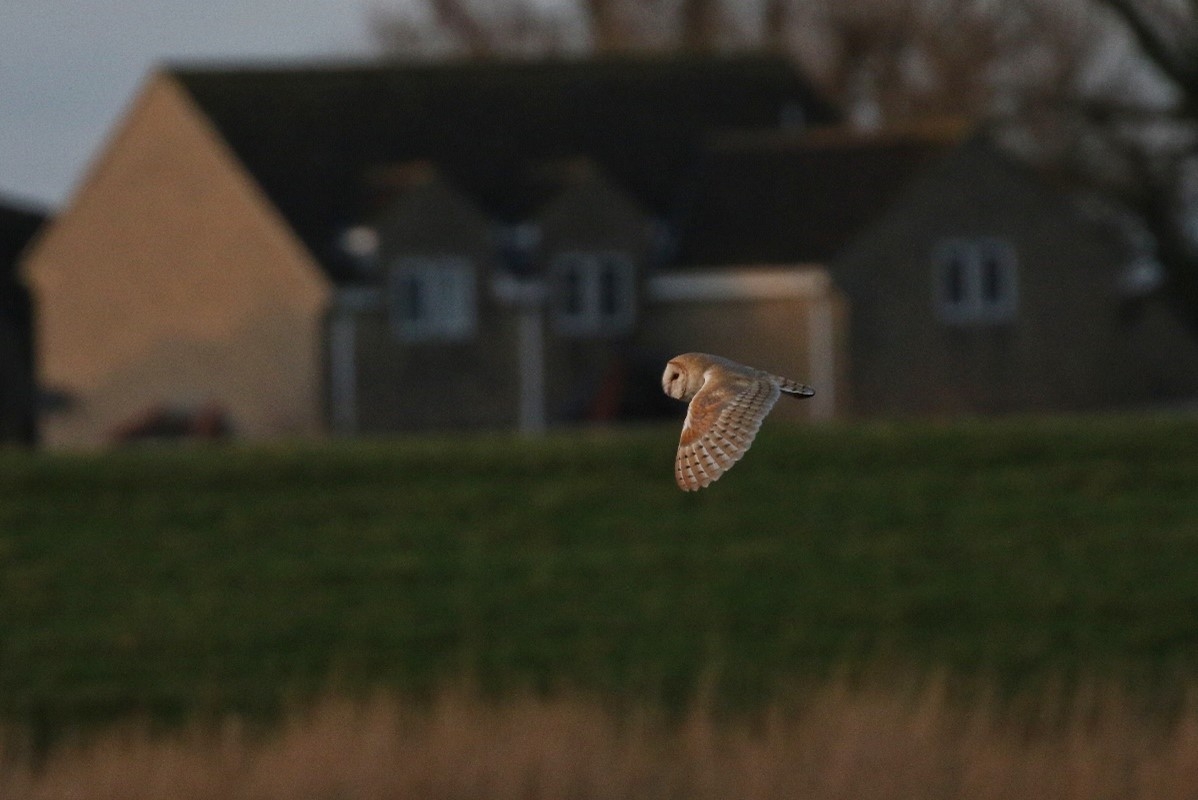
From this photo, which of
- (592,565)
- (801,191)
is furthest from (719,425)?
(801,191)

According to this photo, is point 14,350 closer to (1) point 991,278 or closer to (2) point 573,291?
(2) point 573,291

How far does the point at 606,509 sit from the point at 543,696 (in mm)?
6006

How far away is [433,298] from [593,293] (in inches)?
106

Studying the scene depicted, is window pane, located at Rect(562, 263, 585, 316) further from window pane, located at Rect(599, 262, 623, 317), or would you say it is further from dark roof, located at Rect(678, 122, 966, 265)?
dark roof, located at Rect(678, 122, 966, 265)

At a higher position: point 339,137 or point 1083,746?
point 339,137

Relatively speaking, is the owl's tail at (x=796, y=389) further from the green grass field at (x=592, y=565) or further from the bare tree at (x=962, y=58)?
the bare tree at (x=962, y=58)

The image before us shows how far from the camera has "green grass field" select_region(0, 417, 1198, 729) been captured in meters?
22.0

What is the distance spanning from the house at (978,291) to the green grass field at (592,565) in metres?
12.1

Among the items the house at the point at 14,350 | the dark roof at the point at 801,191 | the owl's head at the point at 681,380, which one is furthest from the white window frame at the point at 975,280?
the owl's head at the point at 681,380

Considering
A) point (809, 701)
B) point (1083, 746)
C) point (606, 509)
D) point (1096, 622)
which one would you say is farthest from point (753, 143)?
point (1083, 746)

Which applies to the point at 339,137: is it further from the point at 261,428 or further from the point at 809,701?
the point at 809,701

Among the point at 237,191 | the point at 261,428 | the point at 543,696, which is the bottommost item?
the point at 543,696

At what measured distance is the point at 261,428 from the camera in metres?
41.5

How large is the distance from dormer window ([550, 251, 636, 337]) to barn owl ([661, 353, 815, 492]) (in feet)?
114
